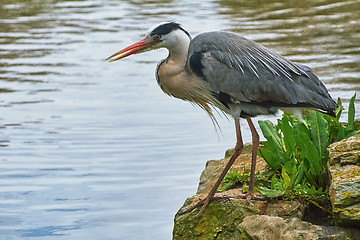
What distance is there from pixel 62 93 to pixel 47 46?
283 cm

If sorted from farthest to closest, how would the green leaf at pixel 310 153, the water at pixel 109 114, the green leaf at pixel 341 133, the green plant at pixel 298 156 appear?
the water at pixel 109 114 < the green leaf at pixel 341 133 < the green leaf at pixel 310 153 < the green plant at pixel 298 156

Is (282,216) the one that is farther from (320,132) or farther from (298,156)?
(320,132)

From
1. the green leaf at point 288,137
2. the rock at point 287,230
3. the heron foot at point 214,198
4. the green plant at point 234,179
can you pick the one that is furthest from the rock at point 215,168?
the rock at point 287,230

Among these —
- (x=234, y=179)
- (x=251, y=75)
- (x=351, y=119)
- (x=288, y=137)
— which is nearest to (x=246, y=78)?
(x=251, y=75)

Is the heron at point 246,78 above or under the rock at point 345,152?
above

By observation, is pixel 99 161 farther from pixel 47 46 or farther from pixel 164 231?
pixel 47 46

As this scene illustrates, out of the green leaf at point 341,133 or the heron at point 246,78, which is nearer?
the heron at point 246,78

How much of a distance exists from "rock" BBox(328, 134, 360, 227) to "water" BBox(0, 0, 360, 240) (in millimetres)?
1747

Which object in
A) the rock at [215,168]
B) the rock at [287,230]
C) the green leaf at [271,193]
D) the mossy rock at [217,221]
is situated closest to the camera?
the rock at [287,230]

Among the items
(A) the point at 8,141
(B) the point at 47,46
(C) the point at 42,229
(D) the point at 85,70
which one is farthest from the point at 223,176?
(B) the point at 47,46

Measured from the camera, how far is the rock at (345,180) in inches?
193

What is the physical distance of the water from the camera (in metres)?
6.96

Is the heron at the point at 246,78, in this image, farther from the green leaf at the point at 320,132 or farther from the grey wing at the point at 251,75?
the green leaf at the point at 320,132

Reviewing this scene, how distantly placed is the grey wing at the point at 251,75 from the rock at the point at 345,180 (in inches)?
12.5
